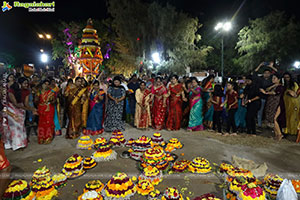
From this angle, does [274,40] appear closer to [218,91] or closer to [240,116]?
[240,116]

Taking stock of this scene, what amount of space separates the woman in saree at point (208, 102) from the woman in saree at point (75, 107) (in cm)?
401

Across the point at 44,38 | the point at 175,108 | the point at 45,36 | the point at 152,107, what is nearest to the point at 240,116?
the point at 175,108

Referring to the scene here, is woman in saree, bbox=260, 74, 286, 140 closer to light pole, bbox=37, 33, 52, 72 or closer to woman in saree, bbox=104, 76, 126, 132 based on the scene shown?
woman in saree, bbox=104, 76, 126, 132

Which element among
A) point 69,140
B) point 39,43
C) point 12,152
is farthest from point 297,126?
point 39,43

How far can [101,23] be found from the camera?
2361 cm

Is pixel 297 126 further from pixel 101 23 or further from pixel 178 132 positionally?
pixel 101 23

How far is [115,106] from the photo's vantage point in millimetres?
6039

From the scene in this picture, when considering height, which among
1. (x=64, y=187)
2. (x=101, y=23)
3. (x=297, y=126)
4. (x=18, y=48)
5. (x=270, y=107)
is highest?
(x=101, y=23)

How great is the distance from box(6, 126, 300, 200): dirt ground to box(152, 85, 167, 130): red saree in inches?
24.0

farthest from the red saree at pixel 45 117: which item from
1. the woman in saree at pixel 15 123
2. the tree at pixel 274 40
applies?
the tree at pixel 274 40

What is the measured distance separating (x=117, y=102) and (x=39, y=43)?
70.6 ft

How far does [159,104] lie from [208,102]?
1698 mm

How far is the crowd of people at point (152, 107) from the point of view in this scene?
5008mm

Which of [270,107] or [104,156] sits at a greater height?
[270,107]
